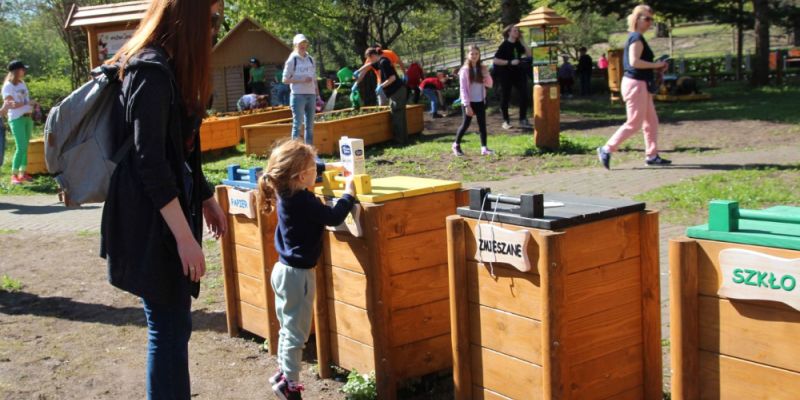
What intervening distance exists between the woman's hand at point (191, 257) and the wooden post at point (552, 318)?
4.11ft

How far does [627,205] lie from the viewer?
3590 mm

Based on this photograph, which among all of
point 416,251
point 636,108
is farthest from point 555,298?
point 636,108

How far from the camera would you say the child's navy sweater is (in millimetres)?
4191

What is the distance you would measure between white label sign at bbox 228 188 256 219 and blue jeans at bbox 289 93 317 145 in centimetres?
717

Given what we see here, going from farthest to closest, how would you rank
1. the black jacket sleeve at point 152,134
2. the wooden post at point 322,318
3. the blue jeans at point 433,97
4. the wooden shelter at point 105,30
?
the blue jeans at point 433,97 < the wooden shelter at point 105,30 < the wooden post at point 322,318 < the black jacket sleeve at point 152,134

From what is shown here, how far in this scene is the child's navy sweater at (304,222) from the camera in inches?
165

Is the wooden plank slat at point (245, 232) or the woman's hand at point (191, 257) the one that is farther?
the wooden plank slat at point (245, 232)

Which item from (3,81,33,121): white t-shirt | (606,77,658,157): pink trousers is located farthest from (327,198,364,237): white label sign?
(3,81,33,121): white t-shirt

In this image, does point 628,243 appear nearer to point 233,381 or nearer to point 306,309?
point 306,309

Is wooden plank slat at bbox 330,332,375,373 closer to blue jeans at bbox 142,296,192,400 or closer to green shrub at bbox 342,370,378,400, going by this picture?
green shrub at bbox 342,370,378,400

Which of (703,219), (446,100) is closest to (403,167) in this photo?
(703,219)

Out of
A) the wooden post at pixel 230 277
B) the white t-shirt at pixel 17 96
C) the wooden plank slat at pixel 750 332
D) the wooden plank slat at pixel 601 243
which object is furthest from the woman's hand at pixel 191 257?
the white t-shirt at pixel 17 96

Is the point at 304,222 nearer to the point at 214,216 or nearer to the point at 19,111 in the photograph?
the point at 214,216

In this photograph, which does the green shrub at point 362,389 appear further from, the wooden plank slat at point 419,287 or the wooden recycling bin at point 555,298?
the wooden recycling bin at point 555,298
